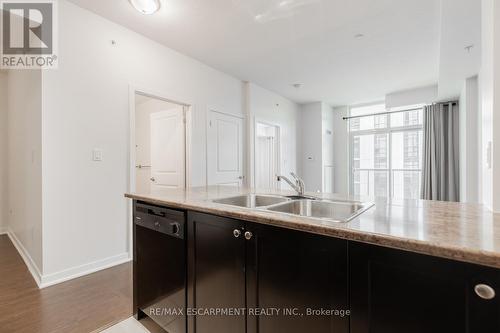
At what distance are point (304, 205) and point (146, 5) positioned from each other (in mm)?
2310

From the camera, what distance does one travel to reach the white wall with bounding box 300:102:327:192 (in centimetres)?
593

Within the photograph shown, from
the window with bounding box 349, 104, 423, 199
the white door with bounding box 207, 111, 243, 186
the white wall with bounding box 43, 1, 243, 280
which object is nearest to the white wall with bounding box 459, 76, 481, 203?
the window with bounding box 349, 104, 423, 199

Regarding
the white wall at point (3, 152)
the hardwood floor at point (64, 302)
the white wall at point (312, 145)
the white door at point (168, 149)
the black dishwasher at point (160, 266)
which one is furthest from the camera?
the white wall at point (312, 145)

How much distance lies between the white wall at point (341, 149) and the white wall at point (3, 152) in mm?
6731

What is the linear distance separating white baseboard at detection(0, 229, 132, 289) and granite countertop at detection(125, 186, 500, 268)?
1996mm

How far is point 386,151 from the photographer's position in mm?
5781

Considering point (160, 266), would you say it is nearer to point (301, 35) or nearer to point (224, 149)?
point (224, 149)

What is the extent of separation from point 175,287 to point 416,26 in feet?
11.6

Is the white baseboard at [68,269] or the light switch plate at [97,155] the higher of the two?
the light switch plate at [97,155]

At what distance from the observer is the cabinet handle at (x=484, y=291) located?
0.61m

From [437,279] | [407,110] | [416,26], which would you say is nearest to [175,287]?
[437,279]

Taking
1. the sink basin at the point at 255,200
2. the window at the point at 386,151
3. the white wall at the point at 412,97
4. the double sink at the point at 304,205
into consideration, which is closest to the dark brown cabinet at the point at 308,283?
the double sink at the point at 304,205

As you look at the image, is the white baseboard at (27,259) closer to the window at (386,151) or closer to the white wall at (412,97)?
the window at (386,151)

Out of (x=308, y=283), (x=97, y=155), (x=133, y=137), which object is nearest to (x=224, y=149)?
(x=133, y=137)
